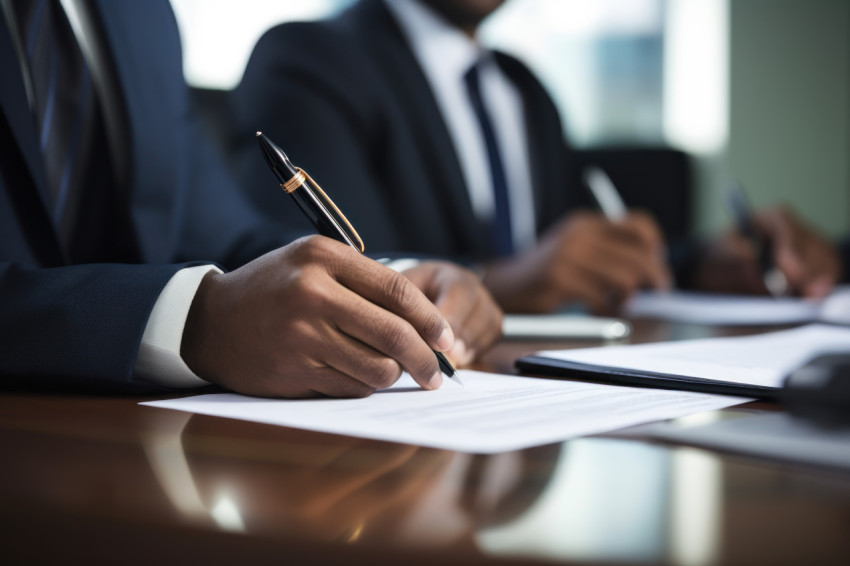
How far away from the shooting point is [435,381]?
479 millimetres

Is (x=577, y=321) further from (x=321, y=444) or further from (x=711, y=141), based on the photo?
(x=711, y=141)

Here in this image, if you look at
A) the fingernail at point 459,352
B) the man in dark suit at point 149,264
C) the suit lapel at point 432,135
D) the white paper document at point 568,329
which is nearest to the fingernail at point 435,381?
the man in dark suit at point 149,264

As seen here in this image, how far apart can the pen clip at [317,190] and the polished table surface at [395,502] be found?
6.7 inches

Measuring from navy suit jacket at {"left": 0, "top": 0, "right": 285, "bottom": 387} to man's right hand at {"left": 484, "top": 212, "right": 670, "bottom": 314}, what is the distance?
401 millimetres

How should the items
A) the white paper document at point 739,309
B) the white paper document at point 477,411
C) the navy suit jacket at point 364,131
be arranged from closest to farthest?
the white paper document at point 477,411, the white paper document at point 739,309, the navy suit jacket at point 364,131

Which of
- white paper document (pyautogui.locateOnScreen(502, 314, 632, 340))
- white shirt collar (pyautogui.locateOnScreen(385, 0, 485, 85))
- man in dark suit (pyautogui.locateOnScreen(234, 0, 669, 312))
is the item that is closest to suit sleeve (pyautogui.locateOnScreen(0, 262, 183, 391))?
white paper document (pyautogui.locateOnScreen(502, 314, 632, 340))

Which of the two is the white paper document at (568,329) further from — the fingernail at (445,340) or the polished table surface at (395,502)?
the polished table surface at (395,502)

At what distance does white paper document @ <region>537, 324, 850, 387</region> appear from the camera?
51 centimetres

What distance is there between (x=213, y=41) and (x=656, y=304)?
53.9 inches

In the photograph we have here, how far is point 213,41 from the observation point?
2014mm

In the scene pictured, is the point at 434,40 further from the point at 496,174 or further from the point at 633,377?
the point at 633,377

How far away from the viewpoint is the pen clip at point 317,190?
18.7 inches

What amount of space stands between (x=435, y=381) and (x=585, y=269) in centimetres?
69

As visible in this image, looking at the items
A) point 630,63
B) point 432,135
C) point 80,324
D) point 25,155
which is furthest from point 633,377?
point 630,63
